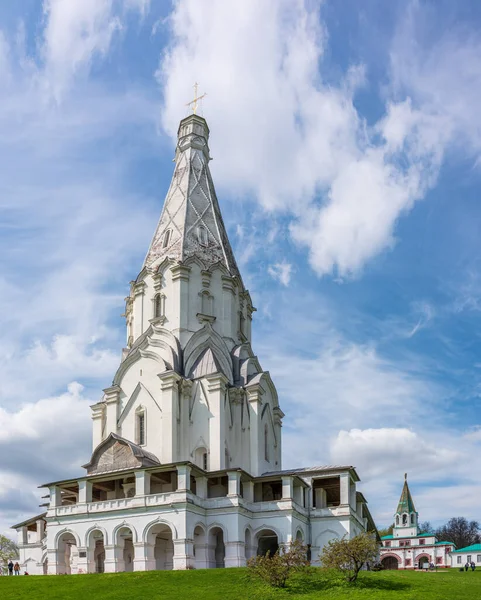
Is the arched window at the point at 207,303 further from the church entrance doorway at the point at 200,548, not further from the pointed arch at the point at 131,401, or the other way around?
the church entrance doorway at the point at 200,548

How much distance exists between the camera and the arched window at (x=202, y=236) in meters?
40.2

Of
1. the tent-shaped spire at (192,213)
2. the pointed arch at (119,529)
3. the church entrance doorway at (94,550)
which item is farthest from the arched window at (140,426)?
the tent-shaped spire at (192,213)

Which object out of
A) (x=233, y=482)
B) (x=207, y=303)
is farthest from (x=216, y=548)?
(x=207, y=303)

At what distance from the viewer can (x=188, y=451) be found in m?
33.8

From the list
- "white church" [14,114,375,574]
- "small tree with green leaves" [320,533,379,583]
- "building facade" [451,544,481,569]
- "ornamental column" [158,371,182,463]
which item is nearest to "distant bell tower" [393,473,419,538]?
"building facade" [451,544,481,569]

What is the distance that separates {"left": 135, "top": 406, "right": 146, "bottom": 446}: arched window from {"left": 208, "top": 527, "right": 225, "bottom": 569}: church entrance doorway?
20.4 ft

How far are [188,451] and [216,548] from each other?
488cm

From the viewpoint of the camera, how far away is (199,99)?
46.4 m

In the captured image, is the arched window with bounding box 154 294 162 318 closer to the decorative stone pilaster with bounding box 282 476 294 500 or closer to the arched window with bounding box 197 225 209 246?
the arched window with bounding box 197 225 209 246

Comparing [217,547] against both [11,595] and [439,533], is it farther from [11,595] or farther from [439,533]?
[439,533]

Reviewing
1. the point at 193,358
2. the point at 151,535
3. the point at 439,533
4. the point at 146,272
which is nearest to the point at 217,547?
the point at 151,535

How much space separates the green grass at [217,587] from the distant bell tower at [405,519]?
48614mm

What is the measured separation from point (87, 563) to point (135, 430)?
24.1ft

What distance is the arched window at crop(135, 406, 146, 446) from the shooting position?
34562 mm
